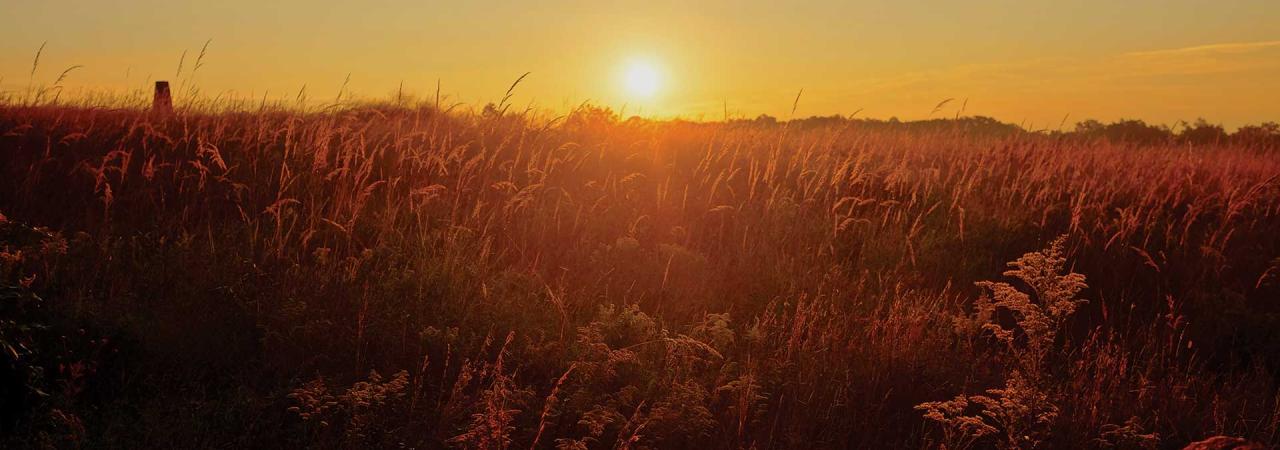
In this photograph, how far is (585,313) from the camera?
4812 millimetres

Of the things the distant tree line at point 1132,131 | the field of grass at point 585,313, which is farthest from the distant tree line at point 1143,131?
the field of grass at point 585,313

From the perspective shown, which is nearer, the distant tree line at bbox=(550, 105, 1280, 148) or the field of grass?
the field of grass

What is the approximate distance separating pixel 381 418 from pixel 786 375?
6.28ft

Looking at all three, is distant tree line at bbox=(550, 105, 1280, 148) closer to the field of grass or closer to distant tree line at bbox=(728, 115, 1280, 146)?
distant tree line at bbox=(728, 115, 1280, 146)

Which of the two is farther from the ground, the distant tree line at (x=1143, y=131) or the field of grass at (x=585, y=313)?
the distant tree line at (x=1143, y=131)

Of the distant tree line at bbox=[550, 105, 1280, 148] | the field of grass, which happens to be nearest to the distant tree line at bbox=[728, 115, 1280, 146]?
the distant tree line at bbox=[550, 105, 1280, 148]

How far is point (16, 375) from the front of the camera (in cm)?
326

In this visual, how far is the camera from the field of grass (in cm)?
362

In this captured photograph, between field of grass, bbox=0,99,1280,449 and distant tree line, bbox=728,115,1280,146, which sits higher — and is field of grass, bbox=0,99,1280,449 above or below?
below

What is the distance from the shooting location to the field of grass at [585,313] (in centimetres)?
362

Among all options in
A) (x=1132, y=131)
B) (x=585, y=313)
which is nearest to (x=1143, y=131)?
(x=1132, y=131)

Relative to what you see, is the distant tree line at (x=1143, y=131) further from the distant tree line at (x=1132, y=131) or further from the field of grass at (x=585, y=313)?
the field of grass at (x=585, y=313)

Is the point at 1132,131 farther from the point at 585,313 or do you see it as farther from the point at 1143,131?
the point at 585,313

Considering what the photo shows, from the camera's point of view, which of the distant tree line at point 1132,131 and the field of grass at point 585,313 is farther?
the distant tree line at point 1132,131
